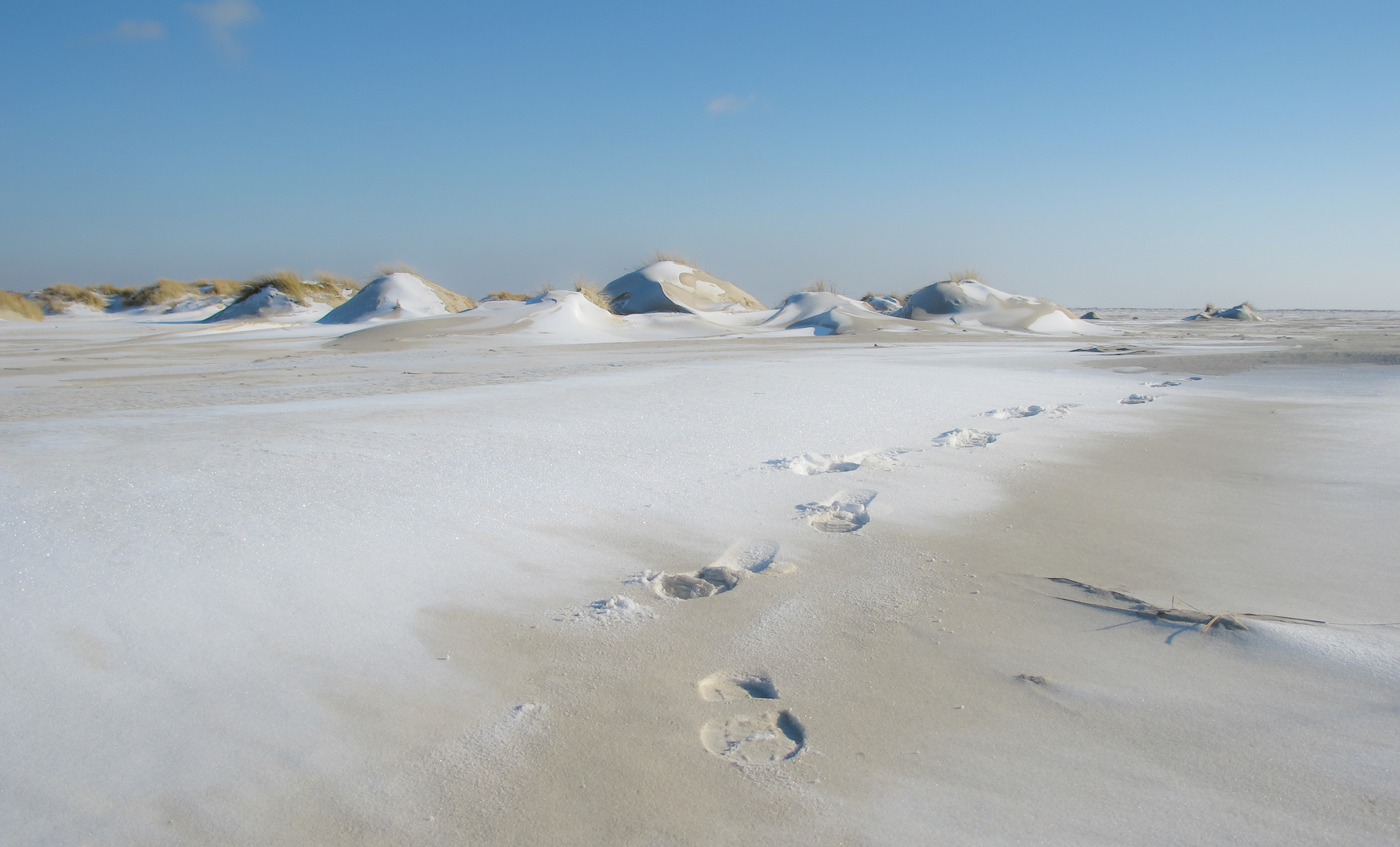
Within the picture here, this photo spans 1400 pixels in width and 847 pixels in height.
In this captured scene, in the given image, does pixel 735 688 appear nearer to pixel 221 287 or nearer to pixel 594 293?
pixel 594 293

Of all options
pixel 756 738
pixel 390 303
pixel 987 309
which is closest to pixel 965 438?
pixel 756 738

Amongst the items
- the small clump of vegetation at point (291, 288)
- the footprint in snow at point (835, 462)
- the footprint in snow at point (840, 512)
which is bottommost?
the footprint in snow at point (840, 512)

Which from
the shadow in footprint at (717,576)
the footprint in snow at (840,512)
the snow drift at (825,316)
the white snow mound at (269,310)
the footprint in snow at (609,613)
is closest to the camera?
the footprint in snow at (609,613)

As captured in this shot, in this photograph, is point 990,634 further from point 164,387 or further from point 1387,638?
point 164,387

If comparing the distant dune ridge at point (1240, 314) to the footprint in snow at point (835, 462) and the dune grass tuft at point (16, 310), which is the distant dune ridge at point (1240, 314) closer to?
the footprint in snow at point (835, 462)

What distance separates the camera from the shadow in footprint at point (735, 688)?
1259mm

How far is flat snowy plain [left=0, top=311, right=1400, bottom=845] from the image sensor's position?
3.28ft

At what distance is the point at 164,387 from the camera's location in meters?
4.40

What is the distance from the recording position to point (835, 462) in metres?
2.65

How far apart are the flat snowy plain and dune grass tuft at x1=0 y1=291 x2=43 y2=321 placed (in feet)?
54.8

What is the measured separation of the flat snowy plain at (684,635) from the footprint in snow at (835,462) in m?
0.03

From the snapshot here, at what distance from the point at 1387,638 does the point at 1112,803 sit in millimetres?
825

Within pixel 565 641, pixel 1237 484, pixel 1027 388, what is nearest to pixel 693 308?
pixel 1027 388

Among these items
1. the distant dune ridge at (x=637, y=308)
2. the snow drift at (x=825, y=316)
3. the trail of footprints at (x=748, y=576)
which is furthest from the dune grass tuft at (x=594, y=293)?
the trail of footprints at (x=748, y=576)
